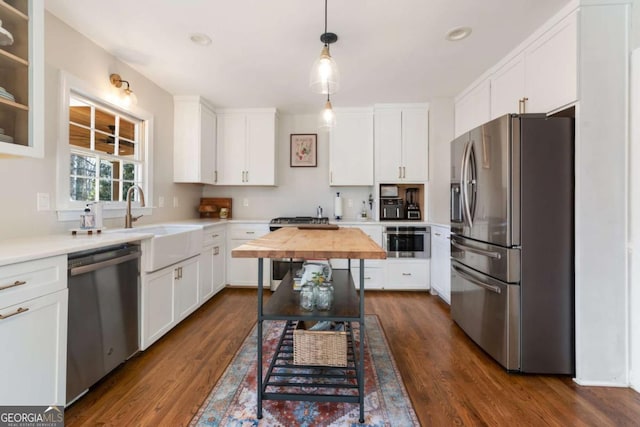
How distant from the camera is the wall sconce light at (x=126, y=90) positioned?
249 centimetres

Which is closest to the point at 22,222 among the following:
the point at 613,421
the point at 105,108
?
the point at 105,108

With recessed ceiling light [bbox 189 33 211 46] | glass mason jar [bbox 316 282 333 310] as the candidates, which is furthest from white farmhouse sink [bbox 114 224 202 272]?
recessed ceiling light [bbox 189 33 211 46]

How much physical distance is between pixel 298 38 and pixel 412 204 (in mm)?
2557

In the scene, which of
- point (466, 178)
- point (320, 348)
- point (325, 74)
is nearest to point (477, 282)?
point (466, 178)

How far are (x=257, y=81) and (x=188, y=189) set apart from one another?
1.79 m

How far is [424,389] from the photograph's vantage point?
5.65ft

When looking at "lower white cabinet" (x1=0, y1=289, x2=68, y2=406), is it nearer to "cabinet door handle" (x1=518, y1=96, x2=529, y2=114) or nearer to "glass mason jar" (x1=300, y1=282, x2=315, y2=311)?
"glass mason jar" (x1=300, y1=282, x2=315, y2=311)

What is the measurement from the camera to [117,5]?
190 cm

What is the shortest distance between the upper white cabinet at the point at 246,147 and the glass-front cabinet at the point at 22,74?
8.00 feet

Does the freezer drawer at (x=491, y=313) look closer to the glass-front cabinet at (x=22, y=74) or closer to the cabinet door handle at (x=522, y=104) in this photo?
the cabinet door handle at (x=522, y=104)

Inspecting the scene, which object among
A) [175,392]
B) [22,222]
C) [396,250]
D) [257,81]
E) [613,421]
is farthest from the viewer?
[396,250]

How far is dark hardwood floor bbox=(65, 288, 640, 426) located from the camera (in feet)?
4.88

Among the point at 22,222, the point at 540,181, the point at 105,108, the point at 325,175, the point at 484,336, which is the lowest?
the point at 484,336

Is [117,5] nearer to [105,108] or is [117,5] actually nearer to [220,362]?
[105,108]
